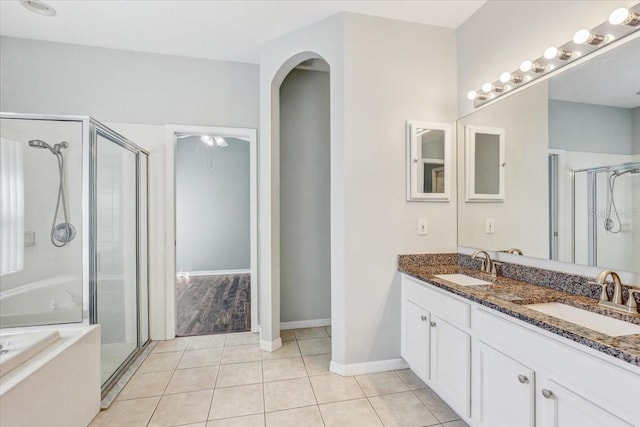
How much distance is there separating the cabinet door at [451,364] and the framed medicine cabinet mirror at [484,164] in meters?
1.01

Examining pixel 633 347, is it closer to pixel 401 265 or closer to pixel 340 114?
pixel 401 265

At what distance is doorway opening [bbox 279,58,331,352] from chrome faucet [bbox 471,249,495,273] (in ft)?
5.07

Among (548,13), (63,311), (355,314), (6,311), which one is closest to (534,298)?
(355,314)

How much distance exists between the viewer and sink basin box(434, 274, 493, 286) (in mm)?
1974

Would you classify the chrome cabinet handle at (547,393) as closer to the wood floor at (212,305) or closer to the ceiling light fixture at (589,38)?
the ceiling light fixture at (589,38)

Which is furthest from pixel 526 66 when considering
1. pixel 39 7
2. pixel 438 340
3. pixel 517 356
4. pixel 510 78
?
pixel 39 7

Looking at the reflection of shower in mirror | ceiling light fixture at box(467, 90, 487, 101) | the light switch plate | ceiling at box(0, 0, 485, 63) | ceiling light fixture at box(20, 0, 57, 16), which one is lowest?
the light switch plate

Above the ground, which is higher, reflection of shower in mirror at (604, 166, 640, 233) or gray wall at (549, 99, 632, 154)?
gray wall at (549, 99, 632, 154)

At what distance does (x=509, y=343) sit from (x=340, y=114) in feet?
5.89

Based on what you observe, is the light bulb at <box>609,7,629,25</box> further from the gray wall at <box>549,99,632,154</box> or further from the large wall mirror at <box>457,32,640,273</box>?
the gray wall at <box>549,99,632,154</box>

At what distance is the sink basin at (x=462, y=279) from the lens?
1.97m

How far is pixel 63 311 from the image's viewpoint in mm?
2201

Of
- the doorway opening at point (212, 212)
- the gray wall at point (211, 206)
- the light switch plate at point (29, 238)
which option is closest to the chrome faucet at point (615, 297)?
the light switch plate at point (29, 238)

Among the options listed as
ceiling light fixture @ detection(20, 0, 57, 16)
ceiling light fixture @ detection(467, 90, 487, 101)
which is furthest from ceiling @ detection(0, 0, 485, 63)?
ceiling light fixture @ detection(467, 90, 487, 101)
